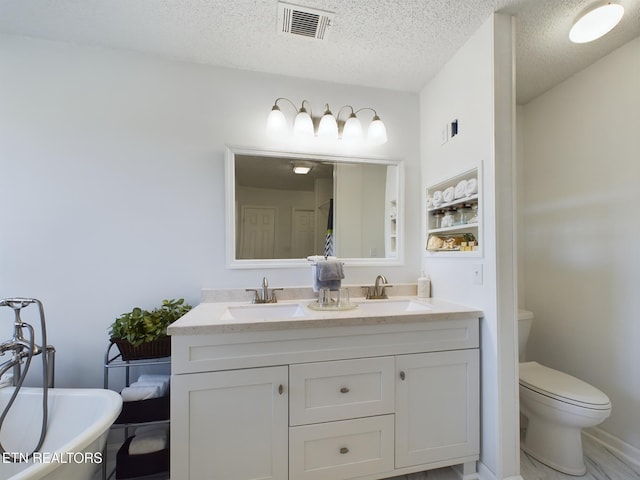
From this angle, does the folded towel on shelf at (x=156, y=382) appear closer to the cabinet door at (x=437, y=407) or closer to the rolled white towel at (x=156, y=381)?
the rolled white towel at (x=156, y=381)

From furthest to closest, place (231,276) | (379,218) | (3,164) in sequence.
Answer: (379,218)
(231,276)
(3,164)

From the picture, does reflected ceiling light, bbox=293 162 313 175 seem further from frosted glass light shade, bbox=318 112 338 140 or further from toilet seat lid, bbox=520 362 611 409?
toilet seat lid, bbox=520 362 611 409

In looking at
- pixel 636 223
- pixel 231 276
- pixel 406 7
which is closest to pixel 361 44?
pixel 406 7

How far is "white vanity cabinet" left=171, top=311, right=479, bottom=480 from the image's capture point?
1.20 metres

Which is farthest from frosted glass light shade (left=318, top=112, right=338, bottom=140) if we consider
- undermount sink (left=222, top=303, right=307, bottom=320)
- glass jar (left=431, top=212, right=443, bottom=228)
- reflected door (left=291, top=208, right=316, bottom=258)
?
undermount sink (left=222, top=303, right=307, bottom=320)

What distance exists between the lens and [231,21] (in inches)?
57.7

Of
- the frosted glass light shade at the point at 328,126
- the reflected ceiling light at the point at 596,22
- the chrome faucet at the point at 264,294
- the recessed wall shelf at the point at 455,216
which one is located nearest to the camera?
the reflected ceiling light at the point at 596,22

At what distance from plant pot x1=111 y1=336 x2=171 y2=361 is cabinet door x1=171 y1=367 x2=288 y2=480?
288 millimetres

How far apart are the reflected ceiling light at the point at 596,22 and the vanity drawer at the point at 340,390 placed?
74.0 inches

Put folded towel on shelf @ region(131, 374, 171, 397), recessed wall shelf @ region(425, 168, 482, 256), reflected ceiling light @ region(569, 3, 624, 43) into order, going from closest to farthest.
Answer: reflected ceiling light @ region(569, 3, 624, 43) → folded towel on shelf @ region(131, 374, 171, 397) → recessed wall shelf @ region(425, 168, 482, 256)

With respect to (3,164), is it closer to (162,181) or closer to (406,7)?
(162,181)

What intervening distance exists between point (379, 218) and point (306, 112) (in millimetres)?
876

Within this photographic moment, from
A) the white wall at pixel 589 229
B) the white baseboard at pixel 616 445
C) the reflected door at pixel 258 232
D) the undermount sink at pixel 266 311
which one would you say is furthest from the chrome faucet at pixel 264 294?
the white baseboard at pixel 616 445

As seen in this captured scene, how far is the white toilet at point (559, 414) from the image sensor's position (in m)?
1.39
